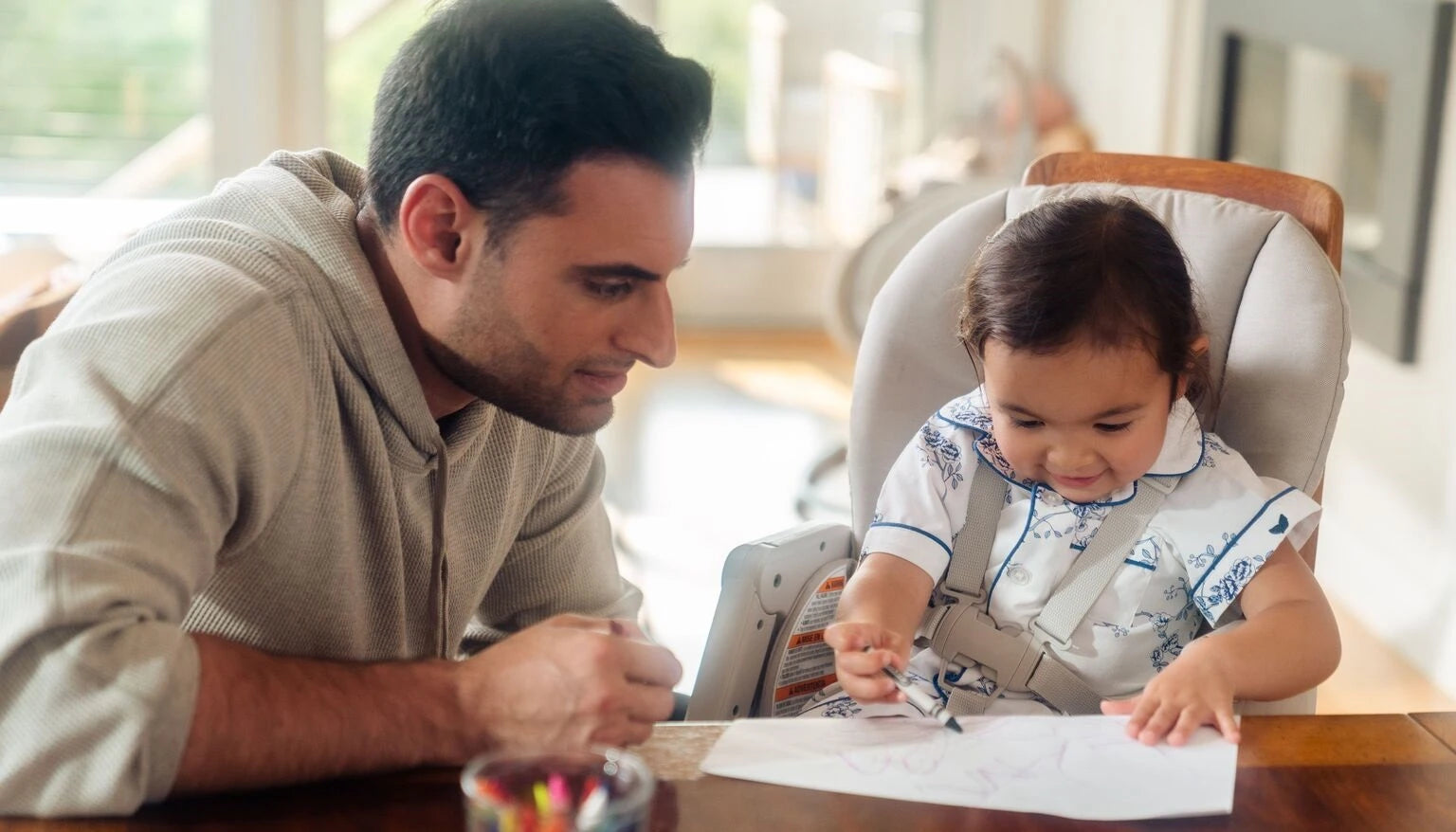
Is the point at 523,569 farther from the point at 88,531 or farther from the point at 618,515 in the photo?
the point at 618,515

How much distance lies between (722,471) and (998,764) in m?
2.75

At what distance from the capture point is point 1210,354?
59.1 inches

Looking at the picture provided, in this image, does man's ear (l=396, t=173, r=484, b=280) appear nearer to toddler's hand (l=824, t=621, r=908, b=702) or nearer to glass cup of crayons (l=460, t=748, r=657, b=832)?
toddler's hand (l=824, t=621, r=908, b=702)

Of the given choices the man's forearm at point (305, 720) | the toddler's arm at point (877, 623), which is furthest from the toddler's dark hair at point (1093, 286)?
the man's forearm at point (305, 720)

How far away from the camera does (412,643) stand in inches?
52.2

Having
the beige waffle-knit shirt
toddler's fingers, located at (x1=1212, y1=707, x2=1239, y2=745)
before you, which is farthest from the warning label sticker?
toddler's fingers, located at (x1=1212, y1=707, x2=1239, y2=745)

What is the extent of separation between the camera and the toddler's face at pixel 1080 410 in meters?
1.36

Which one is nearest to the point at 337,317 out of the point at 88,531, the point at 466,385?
the point at 466,385

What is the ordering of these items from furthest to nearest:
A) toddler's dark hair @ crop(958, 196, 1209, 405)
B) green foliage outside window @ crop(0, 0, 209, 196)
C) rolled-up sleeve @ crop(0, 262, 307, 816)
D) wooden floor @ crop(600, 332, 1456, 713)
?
green foliage outside window @ crop(0, 0, 209, 196), wooden floor @ crop(600, 332, 1456, 713), toddler's dark hair @ crop(958, 196, 1209, 405), rolled-up sleeve @ crop(0, 262, 307, 816)

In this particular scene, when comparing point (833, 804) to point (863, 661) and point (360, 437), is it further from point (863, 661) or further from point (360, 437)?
point (360, 437)

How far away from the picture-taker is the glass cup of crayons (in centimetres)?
73

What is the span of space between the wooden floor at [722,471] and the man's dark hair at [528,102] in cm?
159

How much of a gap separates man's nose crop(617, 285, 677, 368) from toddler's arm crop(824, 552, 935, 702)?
279 millimetres

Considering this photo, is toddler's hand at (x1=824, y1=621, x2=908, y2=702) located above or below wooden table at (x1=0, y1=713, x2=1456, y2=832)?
below
